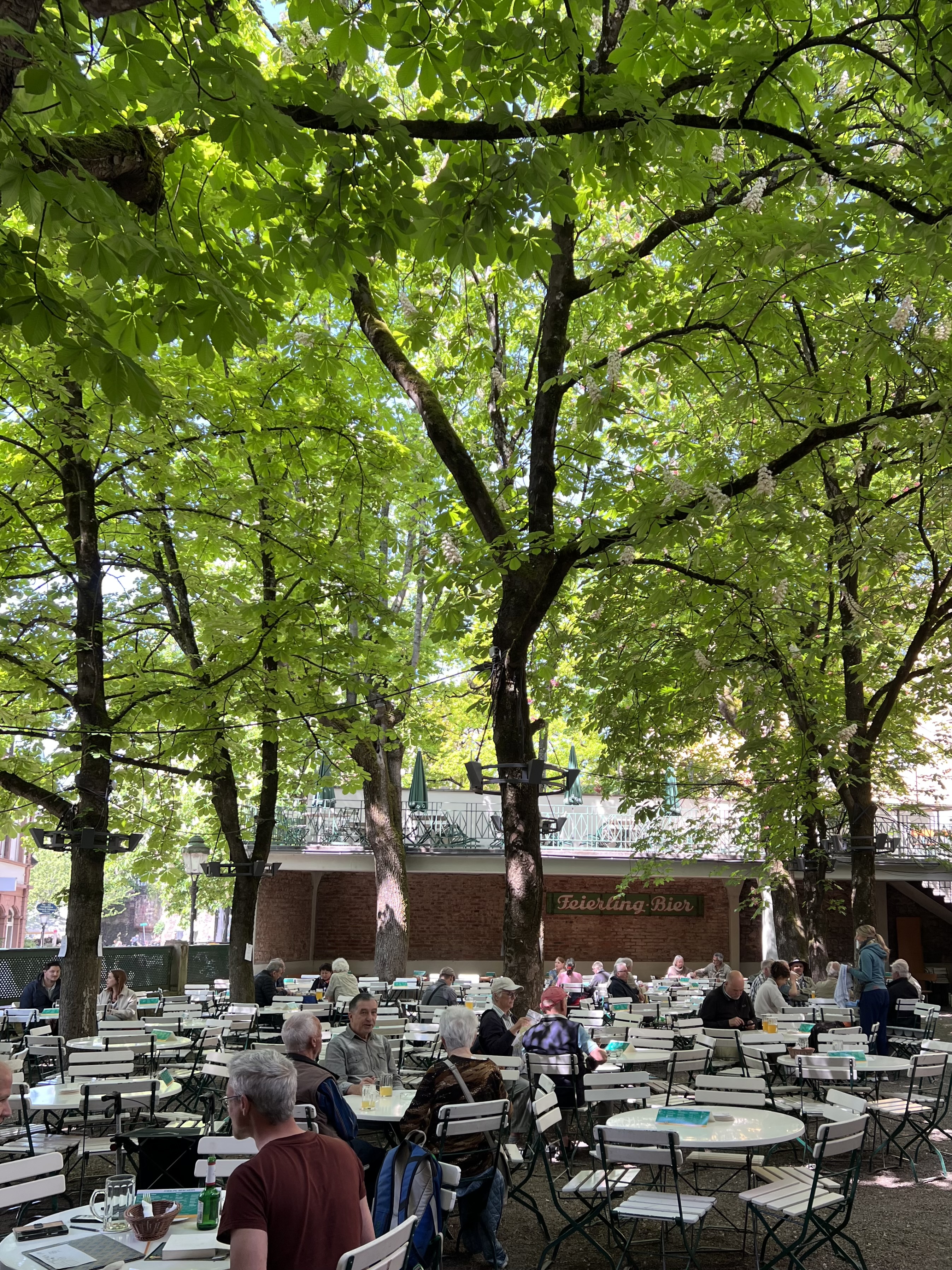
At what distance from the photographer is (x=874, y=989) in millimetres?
12055

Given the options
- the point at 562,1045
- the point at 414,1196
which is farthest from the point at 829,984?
the point at 414,1196

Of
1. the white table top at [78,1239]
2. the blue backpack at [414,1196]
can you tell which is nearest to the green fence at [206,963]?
the blue backpack at [414,1196]

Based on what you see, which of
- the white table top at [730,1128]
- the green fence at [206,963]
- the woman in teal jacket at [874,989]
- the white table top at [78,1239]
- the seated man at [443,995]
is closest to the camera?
the white table top at [78,1239]

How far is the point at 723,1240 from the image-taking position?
656cm

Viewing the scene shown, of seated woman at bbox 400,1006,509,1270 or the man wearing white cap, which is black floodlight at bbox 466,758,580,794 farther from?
seated woman at bbox 400,1006,509,1270

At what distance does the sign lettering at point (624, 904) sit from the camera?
86.9 feet

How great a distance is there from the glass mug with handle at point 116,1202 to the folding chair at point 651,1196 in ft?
7.81

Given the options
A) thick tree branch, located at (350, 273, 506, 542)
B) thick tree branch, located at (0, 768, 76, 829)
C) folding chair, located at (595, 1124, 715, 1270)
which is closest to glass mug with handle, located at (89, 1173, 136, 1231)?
folding chair, located at (595, 1124, 715, 1270)

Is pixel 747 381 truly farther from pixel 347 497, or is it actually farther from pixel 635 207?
pixel 347 497

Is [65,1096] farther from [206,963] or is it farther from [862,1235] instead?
[206,963]

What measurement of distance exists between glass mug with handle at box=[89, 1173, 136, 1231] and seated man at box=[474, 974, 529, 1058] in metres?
3.63

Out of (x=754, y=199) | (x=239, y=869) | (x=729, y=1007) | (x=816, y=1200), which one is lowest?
(x=816, y=1200)

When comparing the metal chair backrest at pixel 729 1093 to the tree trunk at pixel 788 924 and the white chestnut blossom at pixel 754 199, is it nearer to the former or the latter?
the white chestnut blossom at pixel 754 199

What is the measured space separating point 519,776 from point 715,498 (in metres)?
2.76
